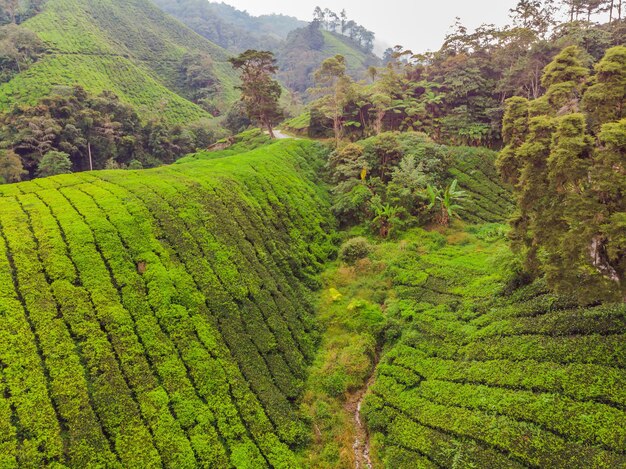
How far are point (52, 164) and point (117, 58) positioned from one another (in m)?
40.4

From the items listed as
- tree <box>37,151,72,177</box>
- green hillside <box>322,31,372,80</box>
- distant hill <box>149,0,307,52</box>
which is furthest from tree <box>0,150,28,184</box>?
distant hill <box>149,0,307,52</box>

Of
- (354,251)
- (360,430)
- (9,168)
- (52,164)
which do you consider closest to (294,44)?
(52,164)

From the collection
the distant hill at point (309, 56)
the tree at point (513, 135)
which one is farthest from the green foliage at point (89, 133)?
the distant hill at point (309, 56)

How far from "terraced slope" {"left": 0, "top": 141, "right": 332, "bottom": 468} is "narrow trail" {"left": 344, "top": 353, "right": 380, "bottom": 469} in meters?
1.85

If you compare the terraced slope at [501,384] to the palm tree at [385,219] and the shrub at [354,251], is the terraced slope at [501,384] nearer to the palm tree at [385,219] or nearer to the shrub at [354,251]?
the shrub at [354,251]

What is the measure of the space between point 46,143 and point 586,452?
40.9 m

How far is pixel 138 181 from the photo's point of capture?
727 inches

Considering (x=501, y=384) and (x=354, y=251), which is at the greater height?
(x=354, y=251)

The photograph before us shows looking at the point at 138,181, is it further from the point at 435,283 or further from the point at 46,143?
the point at 46,143

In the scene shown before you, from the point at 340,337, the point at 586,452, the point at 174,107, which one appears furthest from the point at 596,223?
the point at 174,107

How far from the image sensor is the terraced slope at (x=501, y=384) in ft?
29.2

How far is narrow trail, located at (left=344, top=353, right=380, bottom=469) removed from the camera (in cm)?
1116

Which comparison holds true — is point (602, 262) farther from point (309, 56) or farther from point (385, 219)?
point (309, 56)

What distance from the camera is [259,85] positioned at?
111ft
